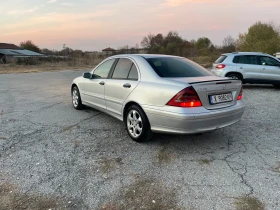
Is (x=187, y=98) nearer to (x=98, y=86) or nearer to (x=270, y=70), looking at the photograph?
(x=98, y=86)

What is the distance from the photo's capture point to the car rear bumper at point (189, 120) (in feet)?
12.8

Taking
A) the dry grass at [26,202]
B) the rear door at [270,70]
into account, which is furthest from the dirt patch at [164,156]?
the rear door at [270,70]

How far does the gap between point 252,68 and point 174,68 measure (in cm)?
782

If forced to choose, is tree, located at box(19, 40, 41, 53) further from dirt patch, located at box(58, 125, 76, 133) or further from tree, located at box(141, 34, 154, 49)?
dirt patch, located at box(58, 125, 76, 133)

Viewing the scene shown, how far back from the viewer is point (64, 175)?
3514mm

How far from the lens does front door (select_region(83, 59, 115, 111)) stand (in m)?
5.71

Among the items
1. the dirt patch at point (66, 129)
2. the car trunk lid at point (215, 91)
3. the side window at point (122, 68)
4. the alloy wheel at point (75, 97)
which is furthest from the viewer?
the alloy wheel at point (75, 97)

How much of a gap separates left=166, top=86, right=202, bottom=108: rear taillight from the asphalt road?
0.84m

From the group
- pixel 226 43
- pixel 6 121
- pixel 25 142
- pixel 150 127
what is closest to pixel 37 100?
pixel 6 121

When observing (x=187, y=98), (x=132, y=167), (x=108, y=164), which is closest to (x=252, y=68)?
(x=187, y=98)

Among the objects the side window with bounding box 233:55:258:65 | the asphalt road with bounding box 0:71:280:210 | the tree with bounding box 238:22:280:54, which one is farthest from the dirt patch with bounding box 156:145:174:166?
the tree with bounding box 238:22:280:54

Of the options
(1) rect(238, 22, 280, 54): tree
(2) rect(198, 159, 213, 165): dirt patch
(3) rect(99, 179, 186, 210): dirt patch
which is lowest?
(3) rect(99, 179, 186, 210): dirt patch

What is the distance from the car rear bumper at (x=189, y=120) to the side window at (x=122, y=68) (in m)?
1.09

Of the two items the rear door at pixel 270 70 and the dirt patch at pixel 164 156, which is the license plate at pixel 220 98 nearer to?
the dirt patch at pixel 164 156
